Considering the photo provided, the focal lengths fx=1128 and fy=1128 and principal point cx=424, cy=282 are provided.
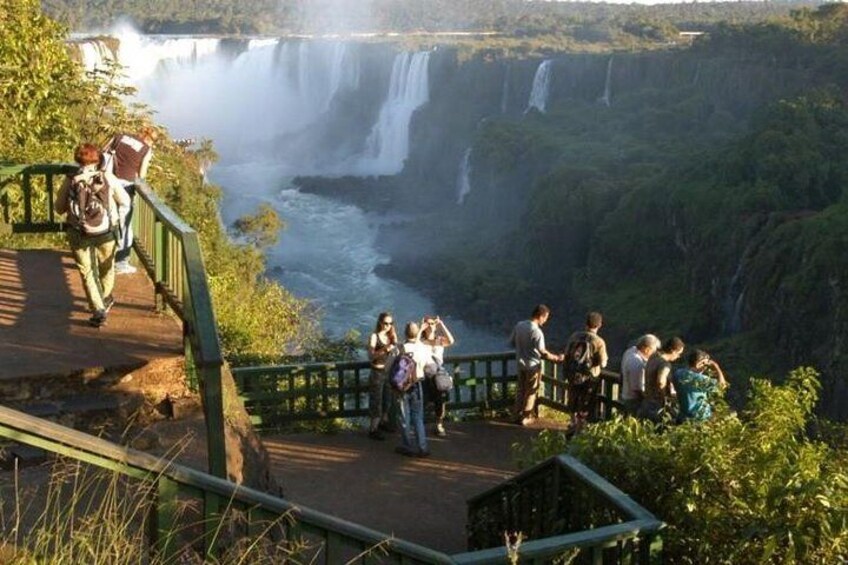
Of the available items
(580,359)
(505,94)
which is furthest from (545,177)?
(580,359)

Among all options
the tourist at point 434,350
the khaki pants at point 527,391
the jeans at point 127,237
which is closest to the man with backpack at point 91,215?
the jeans at point 127,237

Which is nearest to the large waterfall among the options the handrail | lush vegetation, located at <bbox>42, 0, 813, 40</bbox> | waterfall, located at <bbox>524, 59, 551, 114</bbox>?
waterfall, located at <bbox>524, 59, 551, 114</bbox>

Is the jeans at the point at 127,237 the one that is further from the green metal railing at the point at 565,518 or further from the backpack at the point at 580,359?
the backpack at the point at 580,359

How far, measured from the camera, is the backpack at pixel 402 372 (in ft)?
29.9

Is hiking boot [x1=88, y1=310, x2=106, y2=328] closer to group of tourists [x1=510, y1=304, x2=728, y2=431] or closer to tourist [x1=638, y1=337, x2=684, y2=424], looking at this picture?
group of tourists [x1=510, y1=304, x2=728, y2=431]

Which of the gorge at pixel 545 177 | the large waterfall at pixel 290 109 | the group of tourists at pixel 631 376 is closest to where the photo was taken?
the group of tourists at pixel 631 376

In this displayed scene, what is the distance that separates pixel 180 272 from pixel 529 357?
4248 mm

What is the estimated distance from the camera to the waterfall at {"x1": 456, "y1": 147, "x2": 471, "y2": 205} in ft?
240

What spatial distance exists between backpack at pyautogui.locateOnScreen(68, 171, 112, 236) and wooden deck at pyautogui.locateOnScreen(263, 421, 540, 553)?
2.62 metres

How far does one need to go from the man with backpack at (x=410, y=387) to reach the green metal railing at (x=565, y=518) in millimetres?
1985

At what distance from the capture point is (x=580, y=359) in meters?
9.55

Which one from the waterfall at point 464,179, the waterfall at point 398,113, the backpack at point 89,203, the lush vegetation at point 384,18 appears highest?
the lush vegetation at point 384,18

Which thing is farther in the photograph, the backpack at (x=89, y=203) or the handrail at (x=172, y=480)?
the backpack at (x=89, y=203)

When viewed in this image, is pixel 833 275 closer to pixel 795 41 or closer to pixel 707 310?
pixel 707 310
